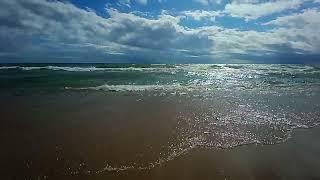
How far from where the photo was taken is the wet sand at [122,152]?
6.05 metres

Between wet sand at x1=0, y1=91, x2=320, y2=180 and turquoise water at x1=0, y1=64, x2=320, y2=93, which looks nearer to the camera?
wet sand at x1=0, y1=91, x2=320, y2=180

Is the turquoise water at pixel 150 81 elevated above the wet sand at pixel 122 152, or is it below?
above

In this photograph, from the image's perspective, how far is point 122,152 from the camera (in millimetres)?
7215

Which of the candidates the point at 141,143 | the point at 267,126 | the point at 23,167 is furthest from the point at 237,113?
the point at 23,167

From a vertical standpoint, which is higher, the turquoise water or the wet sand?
the turquoise water

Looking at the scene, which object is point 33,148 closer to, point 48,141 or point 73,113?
point 48,141

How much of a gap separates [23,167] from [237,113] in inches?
309

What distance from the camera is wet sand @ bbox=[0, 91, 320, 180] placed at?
6.05 meters

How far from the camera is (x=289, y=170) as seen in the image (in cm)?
618

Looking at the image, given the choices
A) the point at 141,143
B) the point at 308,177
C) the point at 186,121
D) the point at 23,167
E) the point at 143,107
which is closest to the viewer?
the point at 308,177

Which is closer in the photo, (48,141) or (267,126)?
(48,141)

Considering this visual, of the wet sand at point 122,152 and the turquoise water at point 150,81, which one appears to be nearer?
the wet sand at point 122,152

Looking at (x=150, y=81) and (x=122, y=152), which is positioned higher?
(x=150, y=81)

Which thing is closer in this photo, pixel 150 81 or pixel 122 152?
pixel 122 152
